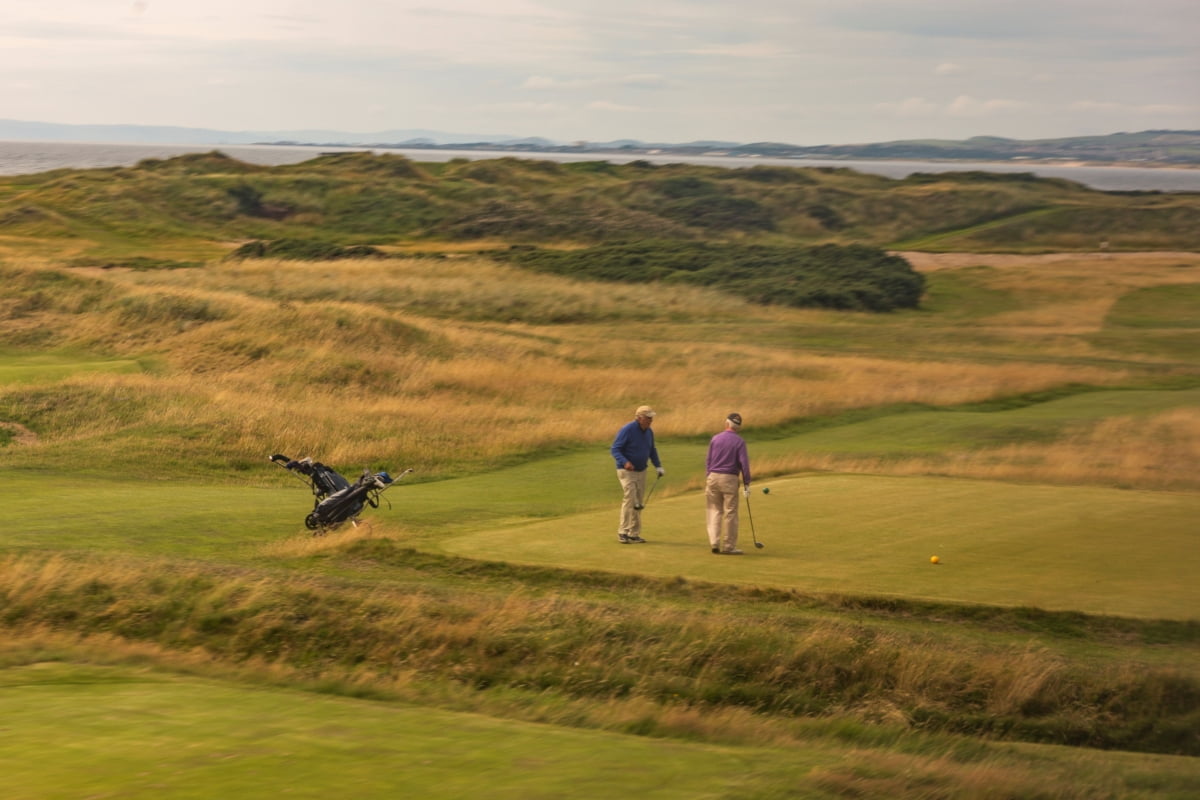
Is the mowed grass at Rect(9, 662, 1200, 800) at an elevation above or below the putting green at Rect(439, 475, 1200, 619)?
above

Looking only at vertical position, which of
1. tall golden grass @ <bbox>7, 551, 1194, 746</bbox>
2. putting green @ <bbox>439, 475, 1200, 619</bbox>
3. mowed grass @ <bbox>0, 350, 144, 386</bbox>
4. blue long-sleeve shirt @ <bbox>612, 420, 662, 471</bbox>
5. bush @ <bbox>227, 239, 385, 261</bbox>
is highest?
bush @ <bbox>227, 239, 385, 261</bbox>

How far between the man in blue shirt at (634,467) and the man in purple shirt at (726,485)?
0.94m

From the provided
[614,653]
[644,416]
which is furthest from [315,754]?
[644,416]

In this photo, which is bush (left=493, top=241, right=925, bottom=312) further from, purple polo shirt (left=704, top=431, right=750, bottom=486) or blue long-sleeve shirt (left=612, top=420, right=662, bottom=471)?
purple polo shirt (left=704, top=431, right=750, bottom=486)

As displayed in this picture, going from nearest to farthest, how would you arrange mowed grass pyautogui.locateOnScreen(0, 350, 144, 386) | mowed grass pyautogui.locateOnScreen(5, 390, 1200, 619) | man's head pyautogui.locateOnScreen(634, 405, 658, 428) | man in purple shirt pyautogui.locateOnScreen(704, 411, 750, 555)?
1. mowed grass pyautogui.locateOnScreen(5, 390, 1200, 619)
2. man in purple shirt pyautogui.locateOnScreen(704, 411, 750, 555)
3. man's head pyautogui.locateOnScreen(634, 405, 658, 428)
4. mowed grass pyautogui.locateOnScreen(0, 350, 144, 386)

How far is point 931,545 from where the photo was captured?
651 inches

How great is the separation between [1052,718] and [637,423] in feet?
25.1

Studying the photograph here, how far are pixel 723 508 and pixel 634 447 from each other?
1.93 meters

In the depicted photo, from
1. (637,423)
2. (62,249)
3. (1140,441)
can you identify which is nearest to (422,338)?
(1140,441)

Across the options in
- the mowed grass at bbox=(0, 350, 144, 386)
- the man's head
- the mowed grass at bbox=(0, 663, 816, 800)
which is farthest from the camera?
the mowed grass at bbox=(0, 350, 144, 386)

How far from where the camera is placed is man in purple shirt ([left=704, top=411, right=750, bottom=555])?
54.0 ft

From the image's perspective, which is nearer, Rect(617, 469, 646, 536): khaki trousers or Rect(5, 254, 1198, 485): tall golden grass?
Rect(617, 469, 646, 536): khaki trousers

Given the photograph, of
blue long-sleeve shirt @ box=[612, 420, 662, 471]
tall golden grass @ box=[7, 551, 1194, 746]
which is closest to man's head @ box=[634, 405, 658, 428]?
blue long-sleeve shirt @ box=[612, 420, 662, 471]

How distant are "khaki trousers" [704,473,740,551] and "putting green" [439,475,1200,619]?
26 cm
